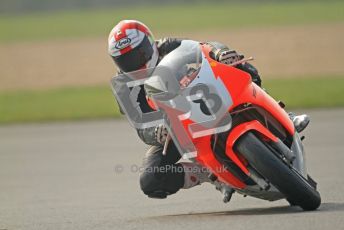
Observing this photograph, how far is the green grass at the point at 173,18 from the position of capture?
46531mm

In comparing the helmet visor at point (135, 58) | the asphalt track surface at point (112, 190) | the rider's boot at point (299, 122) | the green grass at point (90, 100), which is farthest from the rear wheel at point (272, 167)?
the green grass at point (90, 100)

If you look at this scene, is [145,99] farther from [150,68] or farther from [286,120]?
[286,120]

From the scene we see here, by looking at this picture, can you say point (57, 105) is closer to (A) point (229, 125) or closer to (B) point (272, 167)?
(A) point (229, 125)

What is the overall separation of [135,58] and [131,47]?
0.12m

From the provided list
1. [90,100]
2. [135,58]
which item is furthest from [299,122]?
[90,100]

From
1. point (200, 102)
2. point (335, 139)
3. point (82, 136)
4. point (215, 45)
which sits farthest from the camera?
point (82, 136)

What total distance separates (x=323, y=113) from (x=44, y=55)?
1980cm

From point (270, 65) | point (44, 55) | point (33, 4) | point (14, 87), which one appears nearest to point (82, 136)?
point (14, 87)

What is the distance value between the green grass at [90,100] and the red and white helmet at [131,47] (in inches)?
421

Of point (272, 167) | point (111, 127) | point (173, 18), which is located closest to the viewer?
point (272, 167)

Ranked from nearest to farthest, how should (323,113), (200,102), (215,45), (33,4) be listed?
(200,102), (215,45), (323,113), (33,4)

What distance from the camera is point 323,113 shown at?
57.2 ft

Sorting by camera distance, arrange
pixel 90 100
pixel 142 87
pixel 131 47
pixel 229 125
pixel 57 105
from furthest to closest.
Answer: pixel 90 100 < pixel 57 105 < pixel 142 87 < pixel 131 47 < pixel 229 125

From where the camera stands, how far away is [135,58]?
8.29m
